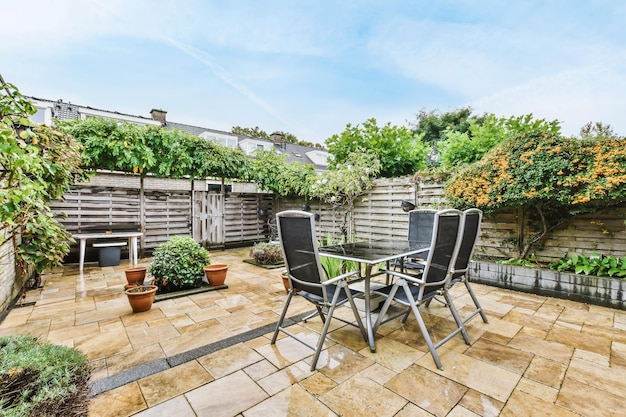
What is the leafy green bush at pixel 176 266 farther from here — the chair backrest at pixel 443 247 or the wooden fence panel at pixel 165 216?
the wooden fence panel at pixel 165 216

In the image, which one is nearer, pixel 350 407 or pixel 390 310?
pixel 350 407

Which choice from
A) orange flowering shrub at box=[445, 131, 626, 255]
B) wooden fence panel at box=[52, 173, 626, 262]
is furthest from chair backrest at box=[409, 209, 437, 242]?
wooden fence panel at box=[52, 173, 626, 262]

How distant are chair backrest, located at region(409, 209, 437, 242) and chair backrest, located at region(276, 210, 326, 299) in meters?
2.23

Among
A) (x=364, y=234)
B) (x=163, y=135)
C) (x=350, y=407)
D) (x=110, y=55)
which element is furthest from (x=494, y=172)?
(x=110, y=55)

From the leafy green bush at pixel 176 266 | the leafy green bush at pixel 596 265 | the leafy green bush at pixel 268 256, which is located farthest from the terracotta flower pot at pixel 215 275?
the leafy green bush at pixel 596 265

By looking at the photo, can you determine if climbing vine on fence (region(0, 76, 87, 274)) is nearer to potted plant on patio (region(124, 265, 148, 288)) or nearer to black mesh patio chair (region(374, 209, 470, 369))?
potted plant on patio (region(124, 265, 148, 288))

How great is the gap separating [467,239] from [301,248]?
1.52 meters

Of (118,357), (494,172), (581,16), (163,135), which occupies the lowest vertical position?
(118,357)

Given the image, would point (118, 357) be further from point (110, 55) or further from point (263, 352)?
point (110, 55)

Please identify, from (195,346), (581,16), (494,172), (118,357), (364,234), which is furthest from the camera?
(364,234)

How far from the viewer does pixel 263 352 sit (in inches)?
84.0

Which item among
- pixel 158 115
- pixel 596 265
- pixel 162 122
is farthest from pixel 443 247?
pixel 158 115

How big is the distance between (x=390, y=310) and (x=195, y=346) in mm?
2005

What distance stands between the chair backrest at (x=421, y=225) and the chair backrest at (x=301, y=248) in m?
2.23
